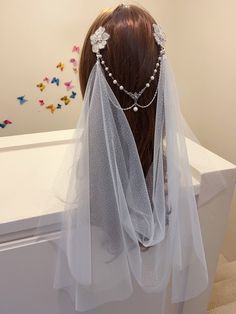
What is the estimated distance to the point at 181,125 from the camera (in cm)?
79

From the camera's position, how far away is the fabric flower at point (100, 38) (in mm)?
674

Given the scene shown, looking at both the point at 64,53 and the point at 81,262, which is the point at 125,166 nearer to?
the point at 81,262

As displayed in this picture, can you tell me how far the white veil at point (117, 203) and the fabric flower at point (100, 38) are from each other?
46 mm

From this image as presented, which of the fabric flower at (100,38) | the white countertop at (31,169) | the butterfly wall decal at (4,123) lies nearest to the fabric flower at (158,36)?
the fabric flower at (100,38)

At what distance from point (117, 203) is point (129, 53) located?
1.20ft

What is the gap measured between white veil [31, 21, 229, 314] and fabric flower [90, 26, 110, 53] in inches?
1.8

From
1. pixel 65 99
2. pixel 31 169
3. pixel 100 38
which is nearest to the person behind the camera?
pixel 100 38

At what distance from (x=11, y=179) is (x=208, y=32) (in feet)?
4.59

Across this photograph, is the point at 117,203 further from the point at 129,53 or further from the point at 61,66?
the point at 61,66

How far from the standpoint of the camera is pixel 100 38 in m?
0.67

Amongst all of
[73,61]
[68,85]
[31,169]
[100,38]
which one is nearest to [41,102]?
[68,85]

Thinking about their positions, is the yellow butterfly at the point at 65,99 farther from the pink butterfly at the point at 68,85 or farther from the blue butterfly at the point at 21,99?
the blue butterfly at the point at 21,99

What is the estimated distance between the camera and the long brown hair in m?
0.68

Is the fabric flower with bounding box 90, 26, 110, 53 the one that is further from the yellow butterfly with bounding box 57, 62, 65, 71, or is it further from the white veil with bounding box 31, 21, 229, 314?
the yellow butterfly with bounding box 57, 62, 65, 71
